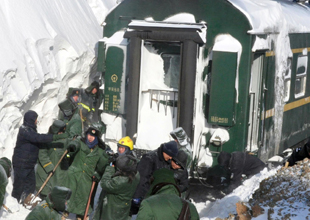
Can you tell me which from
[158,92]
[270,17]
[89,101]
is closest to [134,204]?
[158,92]

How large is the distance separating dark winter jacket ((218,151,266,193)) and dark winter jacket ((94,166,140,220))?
6.41ft

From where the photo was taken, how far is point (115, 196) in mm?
6750

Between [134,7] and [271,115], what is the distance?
3.16 m

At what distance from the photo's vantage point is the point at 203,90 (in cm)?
841

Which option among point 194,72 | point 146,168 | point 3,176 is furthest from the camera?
point 194,72

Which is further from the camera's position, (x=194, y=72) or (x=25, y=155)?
(x=194, y=72)

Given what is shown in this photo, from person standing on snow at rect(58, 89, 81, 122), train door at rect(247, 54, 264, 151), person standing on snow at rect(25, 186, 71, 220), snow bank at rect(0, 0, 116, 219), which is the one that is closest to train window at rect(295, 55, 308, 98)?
train door at rect(247, 54, 264, 151)

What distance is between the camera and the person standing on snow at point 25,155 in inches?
306

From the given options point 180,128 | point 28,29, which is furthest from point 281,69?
point 28,29

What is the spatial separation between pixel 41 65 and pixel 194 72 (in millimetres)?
3498

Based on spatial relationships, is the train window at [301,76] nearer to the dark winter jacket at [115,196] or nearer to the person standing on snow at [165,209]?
the dark winter jacket at [115,196]

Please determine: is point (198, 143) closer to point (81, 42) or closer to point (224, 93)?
point (224, 93)

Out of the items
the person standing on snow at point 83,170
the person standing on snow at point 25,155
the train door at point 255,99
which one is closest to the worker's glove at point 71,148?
the person standing on snow at point 83,170

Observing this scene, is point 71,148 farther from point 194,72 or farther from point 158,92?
point 194,72
